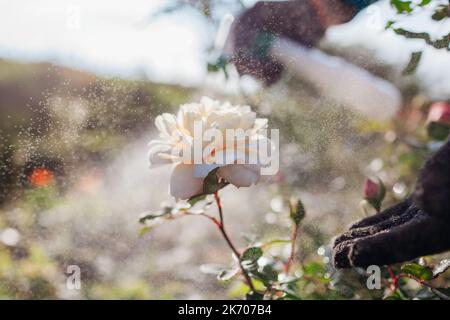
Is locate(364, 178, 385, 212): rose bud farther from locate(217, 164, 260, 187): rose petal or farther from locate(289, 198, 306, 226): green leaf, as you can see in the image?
locate(217, 164, 260, 187): rose petal

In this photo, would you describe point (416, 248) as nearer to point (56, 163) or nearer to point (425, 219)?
point (425, 219)

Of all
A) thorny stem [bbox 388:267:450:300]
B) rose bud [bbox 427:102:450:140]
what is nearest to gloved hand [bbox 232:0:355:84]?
rose bud [bbox 427:102:450:140]

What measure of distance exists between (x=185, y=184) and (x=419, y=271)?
12.5 inches

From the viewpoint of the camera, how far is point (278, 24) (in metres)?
0.83

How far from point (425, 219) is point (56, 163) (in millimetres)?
1314

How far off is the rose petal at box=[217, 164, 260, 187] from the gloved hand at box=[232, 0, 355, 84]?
1.23 feet

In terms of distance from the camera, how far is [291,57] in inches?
38.5

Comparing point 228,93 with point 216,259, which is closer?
point 228,93

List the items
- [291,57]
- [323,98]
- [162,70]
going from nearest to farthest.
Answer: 1. [291,57]
2. [323,98]
3. [162,70]

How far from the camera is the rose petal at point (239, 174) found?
541 millimetres

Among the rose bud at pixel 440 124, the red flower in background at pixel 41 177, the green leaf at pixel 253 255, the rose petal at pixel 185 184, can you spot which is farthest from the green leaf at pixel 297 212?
the red flower in background at pixel 41 177

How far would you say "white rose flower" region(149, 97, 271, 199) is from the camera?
1.79 feet

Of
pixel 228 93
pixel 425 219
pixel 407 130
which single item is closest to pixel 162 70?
pixel 228 93

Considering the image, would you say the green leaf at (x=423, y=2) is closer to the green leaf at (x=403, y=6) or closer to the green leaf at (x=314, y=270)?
the green leaf at (x=403, y=6)
